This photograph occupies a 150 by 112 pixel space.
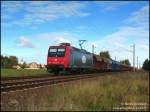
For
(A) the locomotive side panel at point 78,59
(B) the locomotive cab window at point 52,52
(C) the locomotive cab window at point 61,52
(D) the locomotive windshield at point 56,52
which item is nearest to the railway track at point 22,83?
(C) the locomotive cab window at point 61,52

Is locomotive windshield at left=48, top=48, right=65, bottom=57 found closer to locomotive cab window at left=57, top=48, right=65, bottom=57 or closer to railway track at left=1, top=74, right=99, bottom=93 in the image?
locomotive cab window at left=57, top=48, right=65, bottom=57

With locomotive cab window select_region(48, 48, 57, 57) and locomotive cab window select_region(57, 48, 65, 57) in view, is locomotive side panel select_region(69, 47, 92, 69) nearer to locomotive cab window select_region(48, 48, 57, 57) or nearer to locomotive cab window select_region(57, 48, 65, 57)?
locomotive cab window select_region(57, 48, 65, 57)

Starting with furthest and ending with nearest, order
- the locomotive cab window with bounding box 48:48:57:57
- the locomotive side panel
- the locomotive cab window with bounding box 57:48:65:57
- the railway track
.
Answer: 1. the locomotive side panel
2. the locomotive cab window with bounding box 48:48:57:57
3. the locomotive cab window with bounding box 57:48:65:57
4. the railway track

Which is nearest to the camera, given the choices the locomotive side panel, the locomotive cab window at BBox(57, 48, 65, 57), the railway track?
the railway track

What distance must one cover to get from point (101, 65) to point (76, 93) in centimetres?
4905

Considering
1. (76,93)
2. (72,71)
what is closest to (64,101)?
(76,93)

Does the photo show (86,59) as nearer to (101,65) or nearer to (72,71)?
(72,71)

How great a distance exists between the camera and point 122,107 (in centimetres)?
1252

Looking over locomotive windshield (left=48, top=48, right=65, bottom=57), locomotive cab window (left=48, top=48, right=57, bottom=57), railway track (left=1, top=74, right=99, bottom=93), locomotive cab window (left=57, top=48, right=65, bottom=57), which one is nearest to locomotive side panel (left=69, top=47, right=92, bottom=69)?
locomotive cab window (left=57, top=48, right=65, bottom=57)

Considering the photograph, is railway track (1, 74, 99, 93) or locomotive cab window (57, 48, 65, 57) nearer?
railway track (1, 74, 99, 93)

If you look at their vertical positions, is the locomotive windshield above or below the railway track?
above

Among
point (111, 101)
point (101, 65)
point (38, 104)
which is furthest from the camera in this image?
point (101, 65)

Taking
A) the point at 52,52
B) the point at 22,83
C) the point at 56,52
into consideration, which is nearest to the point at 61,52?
the point at 56,52

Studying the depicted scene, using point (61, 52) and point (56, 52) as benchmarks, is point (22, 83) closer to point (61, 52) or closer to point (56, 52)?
point (61, 52)
